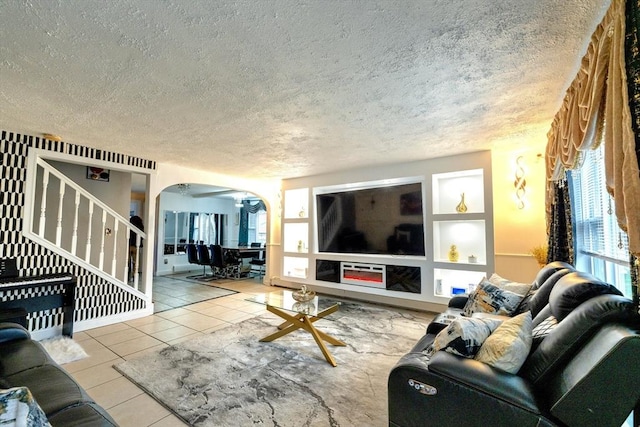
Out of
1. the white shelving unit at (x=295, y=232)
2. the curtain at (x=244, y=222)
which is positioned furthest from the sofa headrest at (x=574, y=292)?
the curtain at (x=244, y=222)

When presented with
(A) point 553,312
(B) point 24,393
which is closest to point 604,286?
(A) point 553,312

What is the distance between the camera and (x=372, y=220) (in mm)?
4992

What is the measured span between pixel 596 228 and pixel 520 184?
1.44 metres

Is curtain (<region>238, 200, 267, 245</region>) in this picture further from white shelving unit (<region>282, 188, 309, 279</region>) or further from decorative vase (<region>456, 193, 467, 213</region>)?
decorative vase (<region>456, 193, 467, 213</region>)

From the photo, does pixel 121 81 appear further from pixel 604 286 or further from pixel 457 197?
pixel 457 197

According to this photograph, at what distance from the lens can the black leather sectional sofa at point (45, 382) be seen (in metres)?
1.18

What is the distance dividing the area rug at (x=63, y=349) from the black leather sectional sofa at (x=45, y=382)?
2.79 ft

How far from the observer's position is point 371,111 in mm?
2566

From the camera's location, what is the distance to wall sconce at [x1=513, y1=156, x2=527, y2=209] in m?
3.73

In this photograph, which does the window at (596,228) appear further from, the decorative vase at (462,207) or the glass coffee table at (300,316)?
the glass coffee table at (300,316)

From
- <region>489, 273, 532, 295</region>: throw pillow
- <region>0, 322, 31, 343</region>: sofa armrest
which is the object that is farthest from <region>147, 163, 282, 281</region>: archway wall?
<region>489, 273, 532, 295</region>: throw pillow

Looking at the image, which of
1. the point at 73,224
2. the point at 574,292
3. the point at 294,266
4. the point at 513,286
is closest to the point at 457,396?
the point at 574,292

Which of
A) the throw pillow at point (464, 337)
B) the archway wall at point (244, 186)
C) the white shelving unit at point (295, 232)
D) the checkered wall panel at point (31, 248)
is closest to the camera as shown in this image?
the throw pillow at point (464, 337)

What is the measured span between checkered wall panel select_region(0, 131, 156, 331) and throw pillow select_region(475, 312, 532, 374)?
4429 millimetres
